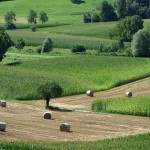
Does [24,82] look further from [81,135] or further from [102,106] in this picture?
[81,135]

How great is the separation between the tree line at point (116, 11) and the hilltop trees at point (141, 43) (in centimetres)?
7106

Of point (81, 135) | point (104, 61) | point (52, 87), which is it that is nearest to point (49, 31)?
point (104, 61)

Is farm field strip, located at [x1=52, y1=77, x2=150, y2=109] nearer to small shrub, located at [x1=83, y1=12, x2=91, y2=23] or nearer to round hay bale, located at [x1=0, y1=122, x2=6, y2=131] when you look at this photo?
round hay bale, located at [x1=0, y1=122, x2=6, y2=131]

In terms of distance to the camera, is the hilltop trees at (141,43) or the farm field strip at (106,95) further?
the hilltop trees at (141,43)

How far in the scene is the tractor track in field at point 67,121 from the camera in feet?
120

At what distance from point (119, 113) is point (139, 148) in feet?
60.4

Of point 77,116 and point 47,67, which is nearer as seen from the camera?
point 77,116

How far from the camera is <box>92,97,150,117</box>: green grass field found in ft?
159

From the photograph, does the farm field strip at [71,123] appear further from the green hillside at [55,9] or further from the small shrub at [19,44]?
the green hillside at [55,9]

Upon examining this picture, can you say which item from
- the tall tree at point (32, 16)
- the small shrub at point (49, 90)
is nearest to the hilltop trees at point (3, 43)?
the small shrub at point (49, 90)

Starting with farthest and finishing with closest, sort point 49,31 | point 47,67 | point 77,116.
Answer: point 49,31, point 47,67, point 77,116

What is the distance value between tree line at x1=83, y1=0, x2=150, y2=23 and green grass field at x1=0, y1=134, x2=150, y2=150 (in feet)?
436

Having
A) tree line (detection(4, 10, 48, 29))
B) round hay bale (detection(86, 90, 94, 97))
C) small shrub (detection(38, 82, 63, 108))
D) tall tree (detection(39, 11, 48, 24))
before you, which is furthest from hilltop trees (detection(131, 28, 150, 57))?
tall tree (detection(39, 11, 48, 24))

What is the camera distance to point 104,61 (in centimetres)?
8038
